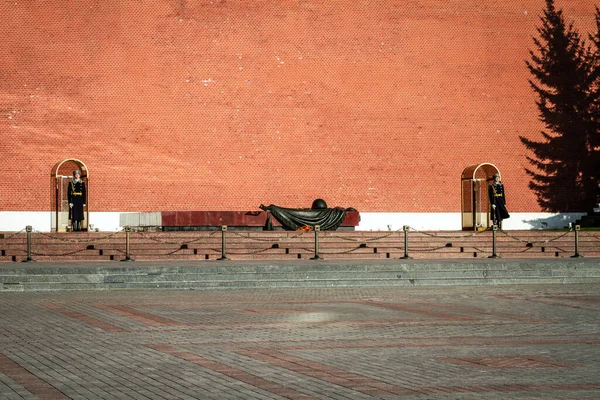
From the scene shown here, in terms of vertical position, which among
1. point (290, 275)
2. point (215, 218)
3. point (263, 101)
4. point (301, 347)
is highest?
point (263, 101)

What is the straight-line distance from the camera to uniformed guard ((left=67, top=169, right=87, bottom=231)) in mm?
18609

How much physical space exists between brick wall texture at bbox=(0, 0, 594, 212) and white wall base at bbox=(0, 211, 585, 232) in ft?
0.62

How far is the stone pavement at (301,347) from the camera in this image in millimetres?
5156

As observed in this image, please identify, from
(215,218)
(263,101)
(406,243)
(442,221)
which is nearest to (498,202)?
(442,221)

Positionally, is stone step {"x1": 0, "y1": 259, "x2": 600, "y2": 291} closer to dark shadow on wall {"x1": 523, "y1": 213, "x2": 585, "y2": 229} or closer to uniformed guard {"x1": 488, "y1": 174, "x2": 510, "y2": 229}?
uniformed guard {"x1": 488, "y1": 174, "x2": 510, "y2": 229}

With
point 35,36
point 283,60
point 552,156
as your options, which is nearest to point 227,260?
point 283,60

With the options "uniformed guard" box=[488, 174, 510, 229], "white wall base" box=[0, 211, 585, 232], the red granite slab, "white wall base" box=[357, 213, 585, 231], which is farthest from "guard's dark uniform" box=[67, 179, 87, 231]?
"uniformed guard" box=[488, 174, 510, 229]

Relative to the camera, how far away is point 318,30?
2119 cm

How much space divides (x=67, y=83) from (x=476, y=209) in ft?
31.9

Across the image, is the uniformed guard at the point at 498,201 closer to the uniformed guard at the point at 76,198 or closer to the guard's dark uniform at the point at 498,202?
the guard's dark uniform at the point at 498,202

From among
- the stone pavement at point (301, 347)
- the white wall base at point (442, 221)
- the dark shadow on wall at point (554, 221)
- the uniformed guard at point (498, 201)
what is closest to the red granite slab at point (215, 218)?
the white wall base at point (442, 221)

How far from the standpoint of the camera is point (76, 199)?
18.6 meters

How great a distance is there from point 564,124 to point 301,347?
16.6 metres

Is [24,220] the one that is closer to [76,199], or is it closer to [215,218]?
[76,199]
